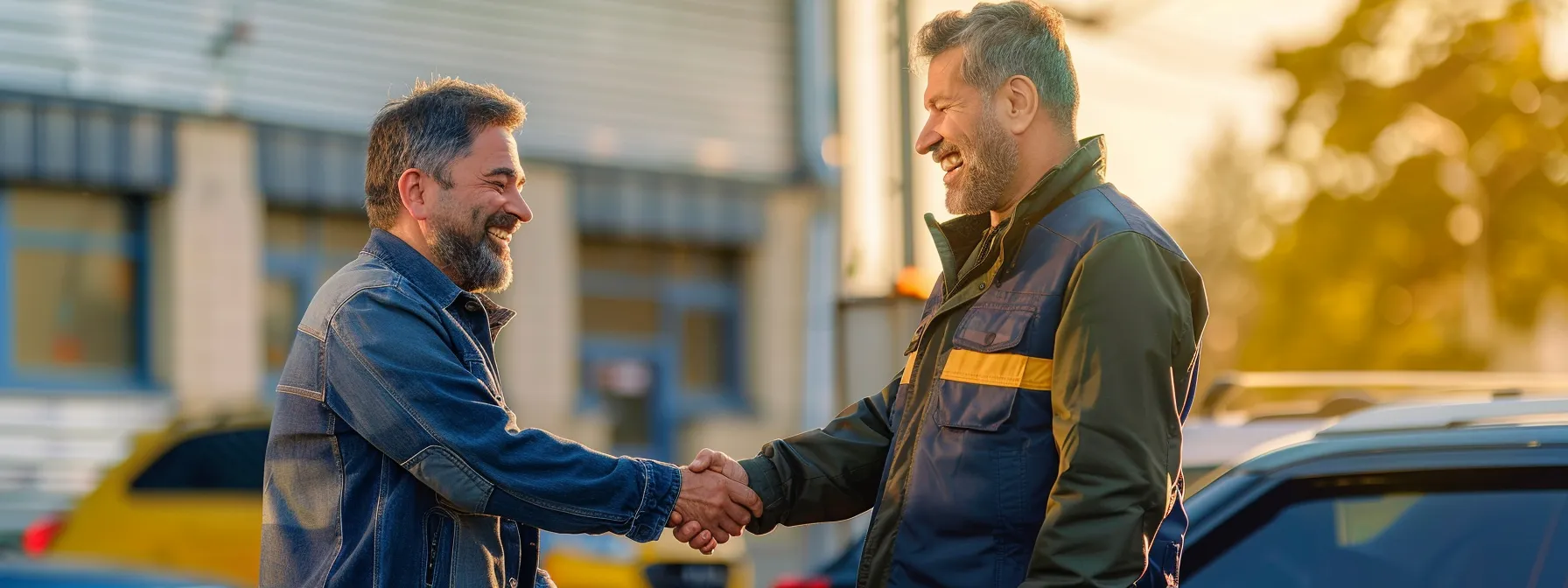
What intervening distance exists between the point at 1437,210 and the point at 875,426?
21660 millimetres

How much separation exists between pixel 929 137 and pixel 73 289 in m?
11.9

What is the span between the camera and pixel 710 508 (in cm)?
370

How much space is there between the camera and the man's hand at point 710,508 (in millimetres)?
3674

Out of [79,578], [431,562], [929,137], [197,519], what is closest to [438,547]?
[431,562]

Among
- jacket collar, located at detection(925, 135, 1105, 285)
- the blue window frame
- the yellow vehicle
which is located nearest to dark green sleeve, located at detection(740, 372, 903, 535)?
jacket collar, located at detection(925, 135, 1105, 285)

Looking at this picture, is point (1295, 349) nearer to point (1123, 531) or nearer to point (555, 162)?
point (555, 162)

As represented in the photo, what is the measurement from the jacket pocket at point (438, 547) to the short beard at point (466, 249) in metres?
0.48

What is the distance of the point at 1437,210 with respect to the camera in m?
23.5

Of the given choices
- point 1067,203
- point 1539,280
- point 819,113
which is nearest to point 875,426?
point 1067,203

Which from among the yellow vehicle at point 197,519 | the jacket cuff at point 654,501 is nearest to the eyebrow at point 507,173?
the jacket cuff at point 654,501

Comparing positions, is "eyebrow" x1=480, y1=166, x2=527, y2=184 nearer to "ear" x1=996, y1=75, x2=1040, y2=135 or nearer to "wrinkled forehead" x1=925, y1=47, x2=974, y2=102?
"wrinkled forehead" x1=925, y1=47, x2=974, y2=102

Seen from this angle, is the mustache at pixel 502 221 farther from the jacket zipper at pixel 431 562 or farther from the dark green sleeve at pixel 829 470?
the dark green sleeve at pixel 829 470

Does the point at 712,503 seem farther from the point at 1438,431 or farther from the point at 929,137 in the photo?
the point at 1438,431

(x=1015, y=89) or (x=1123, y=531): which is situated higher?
(x=1015, y=89)
